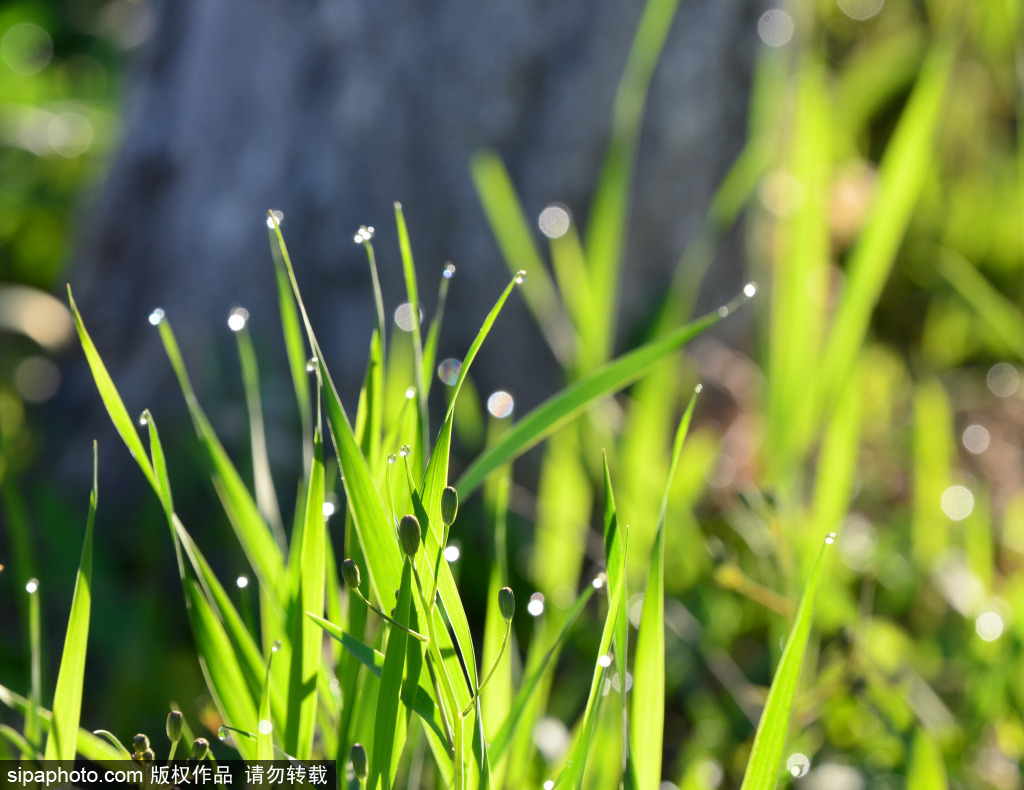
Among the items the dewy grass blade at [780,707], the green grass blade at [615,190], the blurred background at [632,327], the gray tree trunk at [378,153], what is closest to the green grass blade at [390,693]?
the dewy grass blade at [780,707]

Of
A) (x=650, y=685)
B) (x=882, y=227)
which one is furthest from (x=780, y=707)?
(x=882, y=227)

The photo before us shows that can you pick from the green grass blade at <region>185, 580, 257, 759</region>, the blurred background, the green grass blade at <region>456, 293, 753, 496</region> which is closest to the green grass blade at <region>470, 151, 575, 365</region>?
the blurred background

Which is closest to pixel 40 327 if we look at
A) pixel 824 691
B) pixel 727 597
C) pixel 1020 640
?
pixel 727 597

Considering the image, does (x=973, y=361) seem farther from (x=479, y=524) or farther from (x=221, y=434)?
(x=221, y=434)

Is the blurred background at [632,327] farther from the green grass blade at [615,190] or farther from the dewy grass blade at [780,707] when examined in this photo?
the dewy grass blade at [780,707]

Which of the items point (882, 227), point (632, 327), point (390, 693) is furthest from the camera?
point (632, 327)

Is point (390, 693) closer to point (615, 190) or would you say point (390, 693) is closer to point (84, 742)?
point (84, 742)
